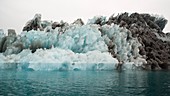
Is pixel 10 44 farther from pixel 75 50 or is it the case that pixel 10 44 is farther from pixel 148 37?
pixel 148 37

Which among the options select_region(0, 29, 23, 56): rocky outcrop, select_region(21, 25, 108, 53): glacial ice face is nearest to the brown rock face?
select_region(21, 25, 108, 53): glacial ice face

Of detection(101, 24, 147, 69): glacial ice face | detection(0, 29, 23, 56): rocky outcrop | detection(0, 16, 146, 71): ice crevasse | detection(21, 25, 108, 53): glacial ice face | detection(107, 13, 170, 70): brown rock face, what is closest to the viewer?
detection(0, 16, 146, 71): ice crevasse

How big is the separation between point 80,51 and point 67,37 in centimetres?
560

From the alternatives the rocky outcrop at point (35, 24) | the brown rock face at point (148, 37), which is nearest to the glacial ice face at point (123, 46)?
the brown rock face at point (148, 37)

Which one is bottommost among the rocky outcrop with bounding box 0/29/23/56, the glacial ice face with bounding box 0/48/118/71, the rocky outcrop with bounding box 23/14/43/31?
the glacial ice face with bounding box 0/48/118/71

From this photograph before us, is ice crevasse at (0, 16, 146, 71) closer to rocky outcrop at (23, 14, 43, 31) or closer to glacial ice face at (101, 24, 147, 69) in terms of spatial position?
glacial ice face at (101, 24, 147, 69)

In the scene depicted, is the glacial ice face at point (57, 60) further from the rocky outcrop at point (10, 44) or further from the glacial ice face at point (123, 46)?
the glacial ice face at point (123, 46)

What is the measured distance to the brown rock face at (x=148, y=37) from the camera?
86.2m

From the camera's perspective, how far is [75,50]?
75812 mm

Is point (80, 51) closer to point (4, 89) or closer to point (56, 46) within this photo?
point (56, 46)

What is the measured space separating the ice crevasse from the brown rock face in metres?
6.09

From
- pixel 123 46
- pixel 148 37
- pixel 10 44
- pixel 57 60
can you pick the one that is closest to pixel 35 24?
pixel 10 44

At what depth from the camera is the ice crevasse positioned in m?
69.6

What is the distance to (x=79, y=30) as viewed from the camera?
76875mm
